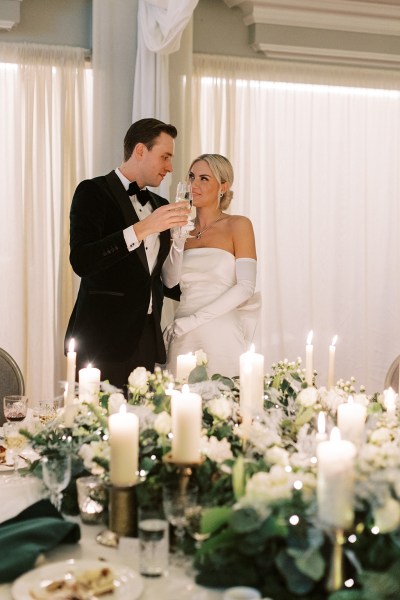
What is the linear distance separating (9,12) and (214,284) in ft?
6.44

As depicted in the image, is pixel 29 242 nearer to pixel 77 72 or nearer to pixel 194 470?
pixel 77 72

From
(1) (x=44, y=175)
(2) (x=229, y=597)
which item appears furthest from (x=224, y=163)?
(2) (x=229, y=597)

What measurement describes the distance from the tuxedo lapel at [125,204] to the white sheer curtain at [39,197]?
1.39 m

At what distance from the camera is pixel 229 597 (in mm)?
1191

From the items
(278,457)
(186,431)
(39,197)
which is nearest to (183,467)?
(186,431)

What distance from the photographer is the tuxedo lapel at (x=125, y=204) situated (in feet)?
10.9

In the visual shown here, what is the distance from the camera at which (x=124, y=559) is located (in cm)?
150

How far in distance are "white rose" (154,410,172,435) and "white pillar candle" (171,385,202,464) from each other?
0.34 ft

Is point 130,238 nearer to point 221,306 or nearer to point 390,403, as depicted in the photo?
point 221,306

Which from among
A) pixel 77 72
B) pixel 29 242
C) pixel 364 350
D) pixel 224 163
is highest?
pixel 77 72

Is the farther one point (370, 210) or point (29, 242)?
point (370, 210)

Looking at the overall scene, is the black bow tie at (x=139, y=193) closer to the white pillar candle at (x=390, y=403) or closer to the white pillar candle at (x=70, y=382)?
the white pillar candle at (x=70, y=382)

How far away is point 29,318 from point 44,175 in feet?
2.73

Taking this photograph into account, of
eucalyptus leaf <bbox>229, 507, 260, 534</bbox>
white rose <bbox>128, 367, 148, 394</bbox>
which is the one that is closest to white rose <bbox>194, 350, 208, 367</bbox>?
white rose <bbox>128, 367, 148, 394</bbox>
